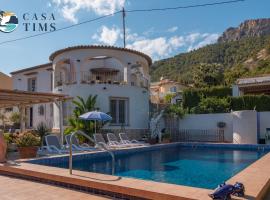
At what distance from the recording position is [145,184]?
6.73 meters

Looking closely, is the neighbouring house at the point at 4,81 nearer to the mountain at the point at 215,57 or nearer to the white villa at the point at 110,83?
the white villa at the point at 110,83

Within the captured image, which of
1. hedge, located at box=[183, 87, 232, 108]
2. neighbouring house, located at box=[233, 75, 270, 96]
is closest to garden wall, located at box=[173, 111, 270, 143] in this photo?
hedge, located at box=[183, 87, 232, 108]

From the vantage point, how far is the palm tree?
2000 cm

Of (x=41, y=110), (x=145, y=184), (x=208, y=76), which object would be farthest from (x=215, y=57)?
(x=145, y=184)

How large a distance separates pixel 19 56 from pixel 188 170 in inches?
480

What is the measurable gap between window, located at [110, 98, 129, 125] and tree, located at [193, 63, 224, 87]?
81.7 feet

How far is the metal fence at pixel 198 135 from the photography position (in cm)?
2231

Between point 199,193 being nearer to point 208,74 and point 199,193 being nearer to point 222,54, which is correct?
point 208,74

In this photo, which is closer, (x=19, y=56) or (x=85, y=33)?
(x=19, y=56)

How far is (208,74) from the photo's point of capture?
46.3 meters

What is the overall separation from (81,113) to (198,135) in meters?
8.81

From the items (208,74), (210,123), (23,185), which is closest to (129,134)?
(210,123)

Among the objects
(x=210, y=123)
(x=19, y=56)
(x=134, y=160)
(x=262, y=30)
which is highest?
(x=262, y=30)

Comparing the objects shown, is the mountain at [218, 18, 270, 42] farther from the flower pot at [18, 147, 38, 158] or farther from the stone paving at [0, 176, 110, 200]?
the stone paving at [0, 176, 110, 200]
